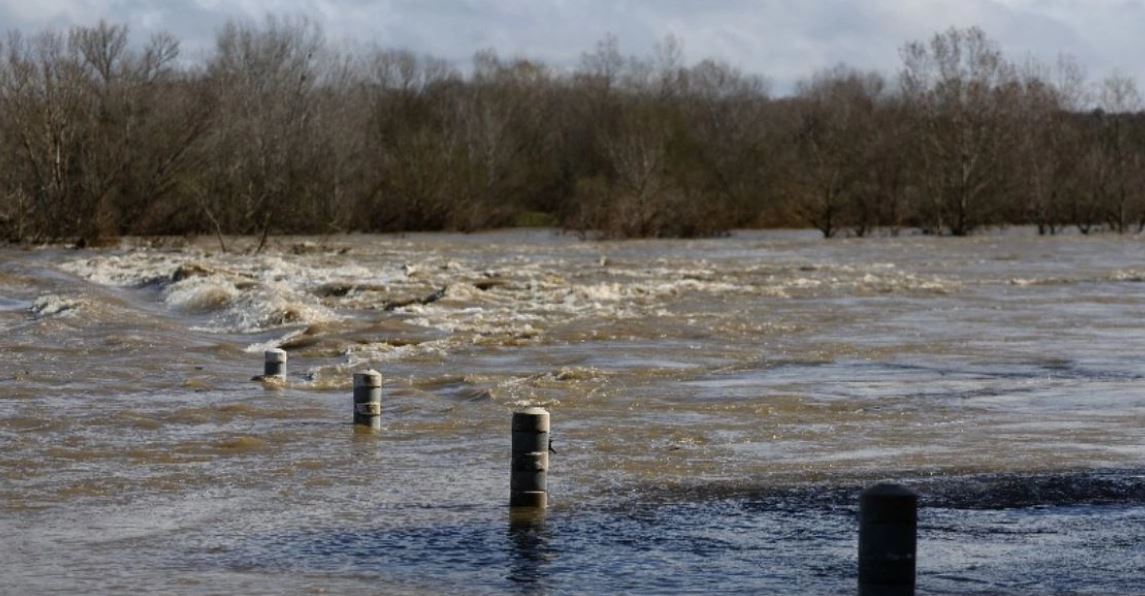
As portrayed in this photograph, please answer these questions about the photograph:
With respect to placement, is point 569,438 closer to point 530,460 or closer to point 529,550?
point 530,460

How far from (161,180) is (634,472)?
53.0 metres

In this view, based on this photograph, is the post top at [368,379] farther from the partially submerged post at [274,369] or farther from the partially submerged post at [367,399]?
the partially submerged post at [274,369]

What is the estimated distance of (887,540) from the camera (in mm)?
8516

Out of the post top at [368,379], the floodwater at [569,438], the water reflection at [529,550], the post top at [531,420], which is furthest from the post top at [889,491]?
the post top at [368,379]

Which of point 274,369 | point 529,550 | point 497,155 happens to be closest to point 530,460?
point 529,550

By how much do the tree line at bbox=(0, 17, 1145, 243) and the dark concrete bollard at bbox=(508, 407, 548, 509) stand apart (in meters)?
46.1

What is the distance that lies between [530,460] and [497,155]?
7703cm

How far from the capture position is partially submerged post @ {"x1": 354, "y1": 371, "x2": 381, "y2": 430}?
53.0 feet

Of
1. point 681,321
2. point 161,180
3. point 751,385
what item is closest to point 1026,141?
point 161,180

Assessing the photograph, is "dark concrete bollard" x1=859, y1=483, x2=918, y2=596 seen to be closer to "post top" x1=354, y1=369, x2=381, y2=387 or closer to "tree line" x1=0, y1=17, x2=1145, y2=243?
"post top" x1=354, y1=369, x2=381, y2=387

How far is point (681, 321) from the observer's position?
30500 mm

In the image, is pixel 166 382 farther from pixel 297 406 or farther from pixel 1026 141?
pixel 1026 141

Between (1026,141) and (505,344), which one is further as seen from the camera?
(1026,141)

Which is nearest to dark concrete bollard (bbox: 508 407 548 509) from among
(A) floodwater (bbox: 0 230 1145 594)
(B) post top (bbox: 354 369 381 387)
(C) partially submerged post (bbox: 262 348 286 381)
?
(A) floodwater (bbox: 0 230 1145 594)
